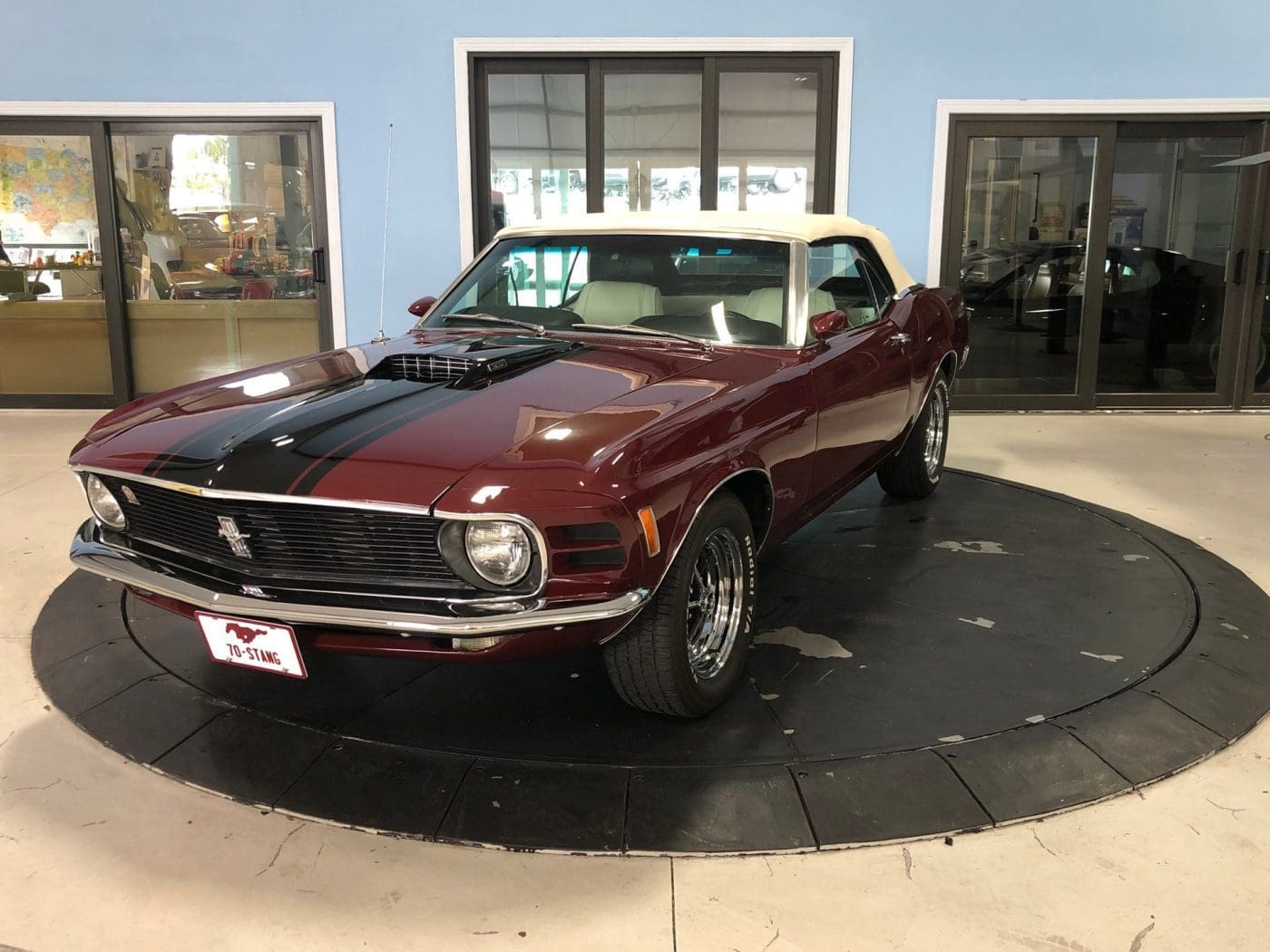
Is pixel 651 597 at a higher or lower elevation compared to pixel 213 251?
lower

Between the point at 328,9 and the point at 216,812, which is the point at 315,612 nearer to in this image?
Answer: the point at 216,812

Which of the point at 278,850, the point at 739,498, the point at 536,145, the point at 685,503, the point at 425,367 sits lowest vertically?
the point at 278,850

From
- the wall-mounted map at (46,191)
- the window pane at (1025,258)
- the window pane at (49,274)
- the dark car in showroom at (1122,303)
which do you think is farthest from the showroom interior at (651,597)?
the dark car in showroom at (1122,303)

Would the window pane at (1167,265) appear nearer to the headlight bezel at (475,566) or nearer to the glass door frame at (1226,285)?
the glass door frame at (1226,285)

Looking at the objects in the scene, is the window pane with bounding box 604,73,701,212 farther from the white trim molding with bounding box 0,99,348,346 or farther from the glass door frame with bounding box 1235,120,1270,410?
the glass door frame with bounding box 1235,120,1270,410

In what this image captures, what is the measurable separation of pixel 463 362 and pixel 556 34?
5.22 meters

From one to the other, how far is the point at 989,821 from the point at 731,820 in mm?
640

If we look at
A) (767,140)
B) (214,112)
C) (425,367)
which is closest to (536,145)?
(767,140)

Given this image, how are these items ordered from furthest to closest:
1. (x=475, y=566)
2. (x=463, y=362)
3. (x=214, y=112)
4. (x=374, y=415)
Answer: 1. (x=214, y=112)
2. (x=463, y=362)
3. (x=374, y=415)
4. (x=475, y=566)

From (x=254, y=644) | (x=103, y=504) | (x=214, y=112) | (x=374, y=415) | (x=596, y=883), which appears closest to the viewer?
(x=596, y=883)

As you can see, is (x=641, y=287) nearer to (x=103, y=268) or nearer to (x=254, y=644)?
(x=254, y=644)

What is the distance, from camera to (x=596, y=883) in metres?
2.29

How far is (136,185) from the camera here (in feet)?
26.3

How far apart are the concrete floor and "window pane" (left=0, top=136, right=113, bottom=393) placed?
248 inches
